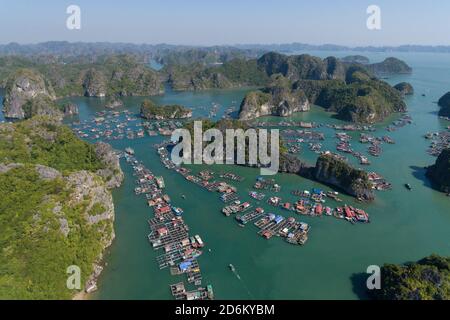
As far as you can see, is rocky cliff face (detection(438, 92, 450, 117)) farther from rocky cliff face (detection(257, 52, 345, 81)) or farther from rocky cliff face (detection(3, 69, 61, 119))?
rocky cliff face (detection(3, 69, 61, 119))

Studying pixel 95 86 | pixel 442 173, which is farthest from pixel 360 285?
pixel 95 86

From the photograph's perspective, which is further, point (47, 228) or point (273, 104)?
point (273, 104)

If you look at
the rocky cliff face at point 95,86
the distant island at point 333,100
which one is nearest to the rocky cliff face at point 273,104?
the distant island at point 333,100

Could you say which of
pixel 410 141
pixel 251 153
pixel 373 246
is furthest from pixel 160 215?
pixel 410 141

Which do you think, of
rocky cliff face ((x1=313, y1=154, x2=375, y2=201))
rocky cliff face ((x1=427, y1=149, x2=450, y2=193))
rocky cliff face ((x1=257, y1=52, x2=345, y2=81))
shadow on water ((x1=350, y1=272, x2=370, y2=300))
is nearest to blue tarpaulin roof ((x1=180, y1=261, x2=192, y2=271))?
shadow on water ((x1=350, y1=272, x2=370, y2=300))

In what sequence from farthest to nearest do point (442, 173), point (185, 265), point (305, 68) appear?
point (305, 68), point (442, 173), point (185, 265)

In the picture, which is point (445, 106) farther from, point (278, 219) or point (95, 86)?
point (95, 86)

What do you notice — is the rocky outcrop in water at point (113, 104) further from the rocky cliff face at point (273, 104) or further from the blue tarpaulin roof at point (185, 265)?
the blue tarpaulin roof at point (185, 265)

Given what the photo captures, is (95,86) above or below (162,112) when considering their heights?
above
